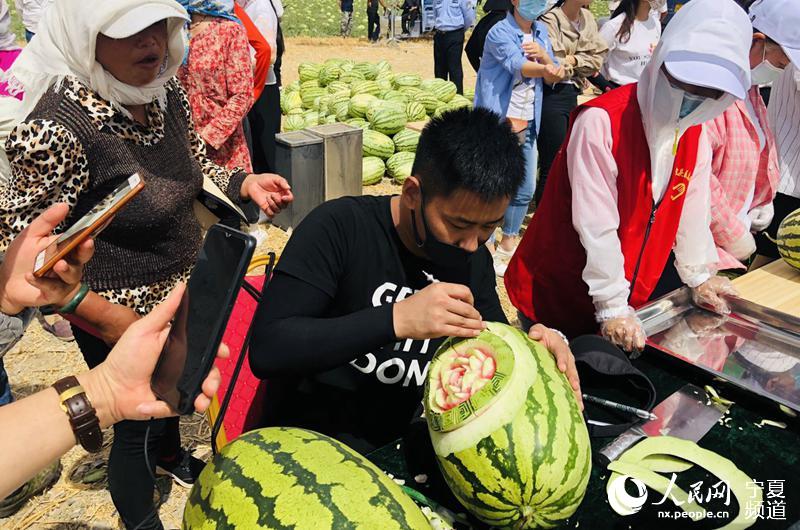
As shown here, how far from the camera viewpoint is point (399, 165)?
7645 millimetres

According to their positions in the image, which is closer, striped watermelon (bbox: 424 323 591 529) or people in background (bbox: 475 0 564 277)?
striped watermelon (bbox: 424 323 591 529)

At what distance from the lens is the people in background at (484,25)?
6219 mm

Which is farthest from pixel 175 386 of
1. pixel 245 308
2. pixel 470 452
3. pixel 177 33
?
pixel 177 33

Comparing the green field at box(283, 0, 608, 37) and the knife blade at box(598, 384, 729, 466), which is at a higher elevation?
the knife blade at box(598, 384, 729, 466)

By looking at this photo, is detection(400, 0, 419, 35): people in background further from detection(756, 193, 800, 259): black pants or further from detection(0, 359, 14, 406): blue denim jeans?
detection(0, 359, 14, 406): blue denim jeans

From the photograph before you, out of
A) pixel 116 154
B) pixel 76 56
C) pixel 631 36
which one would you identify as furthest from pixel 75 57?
pixel 631 36

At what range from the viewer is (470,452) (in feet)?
4.90

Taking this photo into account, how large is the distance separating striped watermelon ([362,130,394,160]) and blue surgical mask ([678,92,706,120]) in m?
5.57

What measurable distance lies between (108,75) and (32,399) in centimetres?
130

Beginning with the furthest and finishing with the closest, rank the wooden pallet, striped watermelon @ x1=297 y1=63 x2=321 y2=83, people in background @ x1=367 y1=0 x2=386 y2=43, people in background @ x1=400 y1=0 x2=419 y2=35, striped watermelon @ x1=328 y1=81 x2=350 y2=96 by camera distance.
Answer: people in background @ x1=400 y1=0 x2=419 y2=35 → people in background @ x1=367 y1=0 x2=386 y2=43 → striped watermelon @ x1=297 y1=63 x2=321 y2=83 → striped watermelon @ x1=328 y1=81 x2=350 y2=96 → the wooden pallet

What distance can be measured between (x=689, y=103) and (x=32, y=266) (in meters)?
2.49

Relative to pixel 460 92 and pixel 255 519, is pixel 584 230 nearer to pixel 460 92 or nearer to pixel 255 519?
pixel 255 519

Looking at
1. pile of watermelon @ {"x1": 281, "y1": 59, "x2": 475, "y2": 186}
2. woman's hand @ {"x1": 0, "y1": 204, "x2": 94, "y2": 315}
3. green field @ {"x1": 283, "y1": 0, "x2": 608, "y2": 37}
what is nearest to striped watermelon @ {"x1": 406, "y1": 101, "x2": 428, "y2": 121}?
pile of watermelon @ {"x1": 281, "y1": 59, "x2": 475, "y2": 186}

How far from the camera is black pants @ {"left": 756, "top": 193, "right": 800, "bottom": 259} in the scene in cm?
375
